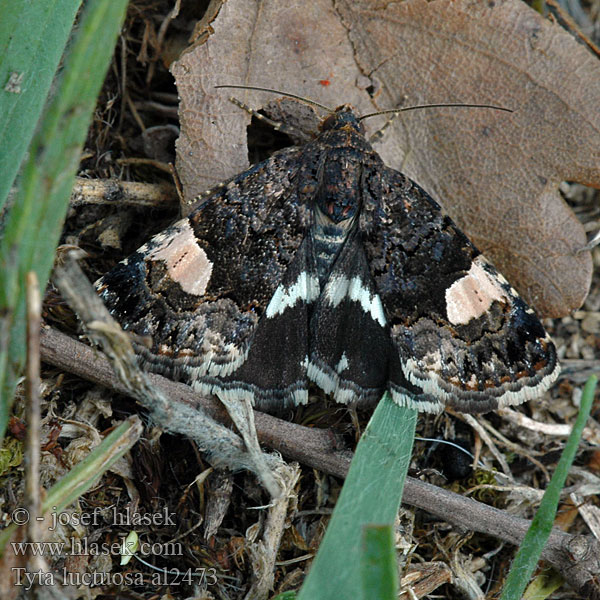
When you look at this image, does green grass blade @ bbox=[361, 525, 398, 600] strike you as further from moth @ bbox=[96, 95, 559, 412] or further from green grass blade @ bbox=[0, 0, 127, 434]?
moth @ bbox=[96, 95, 559, 412]

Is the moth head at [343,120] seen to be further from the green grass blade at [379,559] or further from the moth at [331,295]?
the green grass blade at [379,559]

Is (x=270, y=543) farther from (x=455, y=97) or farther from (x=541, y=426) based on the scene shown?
(x=455, y=97)

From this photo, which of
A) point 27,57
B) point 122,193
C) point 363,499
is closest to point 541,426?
point 363,499

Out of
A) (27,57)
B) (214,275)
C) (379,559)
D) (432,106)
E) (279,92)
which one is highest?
(432,106)

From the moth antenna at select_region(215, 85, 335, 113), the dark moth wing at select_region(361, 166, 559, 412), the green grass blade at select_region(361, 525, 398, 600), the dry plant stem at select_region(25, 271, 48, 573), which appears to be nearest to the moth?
the dark moth wing at select_region(361, 166, 559, 412)

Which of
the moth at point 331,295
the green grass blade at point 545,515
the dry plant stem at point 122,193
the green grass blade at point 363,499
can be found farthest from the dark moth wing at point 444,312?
the dry plant stem at point 122,193

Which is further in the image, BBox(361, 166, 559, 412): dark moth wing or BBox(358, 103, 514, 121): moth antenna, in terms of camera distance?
BBox(358, 103, 514, 121): moth antenna
